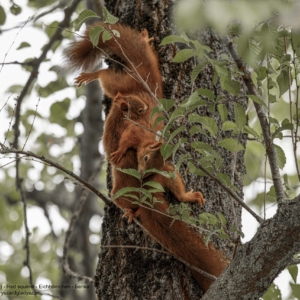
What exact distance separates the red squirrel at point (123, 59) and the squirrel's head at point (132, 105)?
0.29 feet

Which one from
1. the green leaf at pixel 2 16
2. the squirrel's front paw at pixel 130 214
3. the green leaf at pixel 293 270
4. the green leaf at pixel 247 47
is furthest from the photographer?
the green leaf at pixel 2 16

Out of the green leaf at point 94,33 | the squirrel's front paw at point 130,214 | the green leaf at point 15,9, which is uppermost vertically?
the green leaf at point 15,9

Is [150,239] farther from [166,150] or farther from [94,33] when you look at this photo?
[94,33]

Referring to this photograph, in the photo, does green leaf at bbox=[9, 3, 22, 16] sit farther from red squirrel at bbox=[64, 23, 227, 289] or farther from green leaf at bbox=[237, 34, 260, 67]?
green leaf at bbox=[237, 34, 260, 67]

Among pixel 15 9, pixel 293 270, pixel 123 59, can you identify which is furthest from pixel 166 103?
pixel 15 9

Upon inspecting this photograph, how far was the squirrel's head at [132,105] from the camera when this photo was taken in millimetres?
2711

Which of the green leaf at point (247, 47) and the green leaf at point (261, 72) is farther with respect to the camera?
the green leaf at point (261, 72)

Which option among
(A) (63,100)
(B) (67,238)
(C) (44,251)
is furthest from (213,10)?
(C) (44,251)

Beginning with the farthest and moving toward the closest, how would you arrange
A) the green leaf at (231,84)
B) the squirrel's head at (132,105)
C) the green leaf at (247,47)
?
the squirrel's head at (132,105), the green leaf at (231,84), the green leaf at (247,47)

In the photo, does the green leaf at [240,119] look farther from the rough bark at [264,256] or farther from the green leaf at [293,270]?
the green leaf at [293,270]

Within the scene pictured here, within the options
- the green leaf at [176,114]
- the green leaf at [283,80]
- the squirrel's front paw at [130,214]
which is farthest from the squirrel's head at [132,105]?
the green leaf at [176,114]

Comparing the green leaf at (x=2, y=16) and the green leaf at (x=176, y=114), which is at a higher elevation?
the green leaf at (x=2, y=16)

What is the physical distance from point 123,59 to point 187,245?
3.79ft

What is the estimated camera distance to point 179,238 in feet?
7.31
